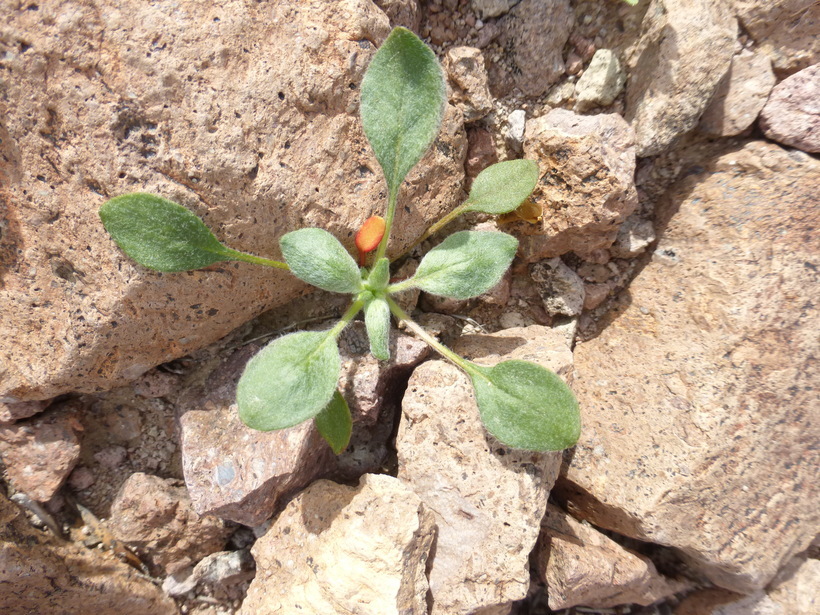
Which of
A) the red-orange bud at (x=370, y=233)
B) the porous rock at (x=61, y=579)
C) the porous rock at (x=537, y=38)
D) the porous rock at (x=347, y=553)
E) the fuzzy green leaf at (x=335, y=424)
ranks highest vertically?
the porous rock at (x=537, y=38)

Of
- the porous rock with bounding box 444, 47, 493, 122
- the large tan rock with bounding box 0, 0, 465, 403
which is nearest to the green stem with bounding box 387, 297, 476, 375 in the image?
the large tan rock with bounding box 0, 0, 465, 403

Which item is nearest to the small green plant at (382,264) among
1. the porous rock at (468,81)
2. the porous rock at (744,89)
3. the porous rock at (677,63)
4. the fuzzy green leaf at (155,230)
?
the fuzzy green leaf at (155,230)

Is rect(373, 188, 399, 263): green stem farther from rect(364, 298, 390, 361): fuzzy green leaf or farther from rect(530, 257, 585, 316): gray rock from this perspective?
rect(530, 257, 585, 316): gray rock

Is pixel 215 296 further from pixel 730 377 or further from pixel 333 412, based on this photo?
pixel 730 377

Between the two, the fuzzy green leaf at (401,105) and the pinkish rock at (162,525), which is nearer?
the fuzzy green leaf at (401,105)

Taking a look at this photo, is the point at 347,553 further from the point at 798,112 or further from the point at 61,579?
the point at 798,112

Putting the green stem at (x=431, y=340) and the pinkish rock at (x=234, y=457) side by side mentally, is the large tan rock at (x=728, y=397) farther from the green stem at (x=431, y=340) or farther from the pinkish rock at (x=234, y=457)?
the pinkish rock at (x=234, y=457)

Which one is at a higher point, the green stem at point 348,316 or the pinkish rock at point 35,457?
the green stem at point 348,316

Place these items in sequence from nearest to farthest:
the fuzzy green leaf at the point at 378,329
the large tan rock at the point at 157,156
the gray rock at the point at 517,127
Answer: the large tan rock at the point at 157,156 → the fuzzy green leaf at the point at 378,329 → the gray rock at the point at 517,127
